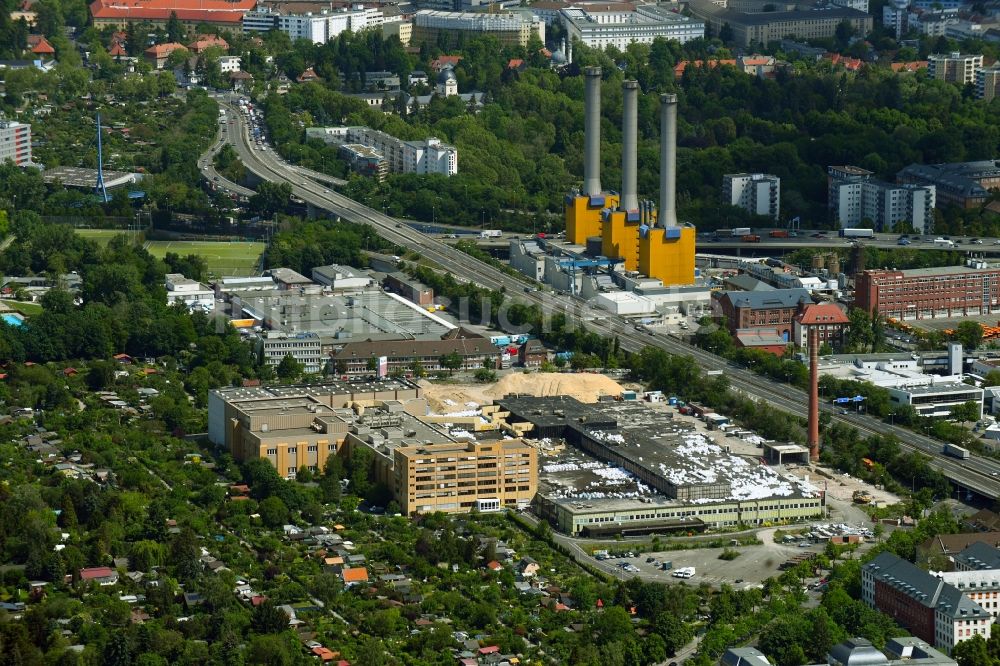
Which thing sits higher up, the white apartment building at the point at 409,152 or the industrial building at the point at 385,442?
the white apartment building at the point at 409,152

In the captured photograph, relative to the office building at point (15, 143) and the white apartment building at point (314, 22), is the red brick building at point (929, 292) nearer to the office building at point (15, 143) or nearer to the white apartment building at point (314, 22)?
the office building at point (15, 143)

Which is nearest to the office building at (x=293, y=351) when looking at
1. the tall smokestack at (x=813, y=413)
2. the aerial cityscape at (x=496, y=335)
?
the aerial cityscape at (x=496, y=335)

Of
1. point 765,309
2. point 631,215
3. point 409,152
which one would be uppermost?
point 409,152

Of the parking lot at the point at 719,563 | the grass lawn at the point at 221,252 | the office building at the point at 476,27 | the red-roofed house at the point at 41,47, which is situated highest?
the office building at the point at 476,27

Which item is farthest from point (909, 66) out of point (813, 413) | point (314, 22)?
point (813, 413)

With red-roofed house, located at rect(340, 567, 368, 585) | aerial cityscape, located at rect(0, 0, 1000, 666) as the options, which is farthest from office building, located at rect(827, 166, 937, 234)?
red-roofed house, located at rect(340, 567, 368, 585)

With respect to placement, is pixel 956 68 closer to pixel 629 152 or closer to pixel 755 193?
pixel 755 193

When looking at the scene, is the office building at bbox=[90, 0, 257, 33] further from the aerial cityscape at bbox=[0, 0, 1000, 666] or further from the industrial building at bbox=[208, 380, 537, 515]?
the industrial building at bbox=[208, 380, 537, 515]
